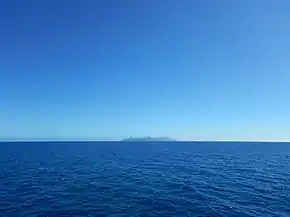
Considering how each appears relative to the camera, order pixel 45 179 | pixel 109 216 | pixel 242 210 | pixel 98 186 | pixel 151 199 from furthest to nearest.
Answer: pixel 45 179, pixel 98 186, pixel 151 199, pixel 242 210, pixel 109 216

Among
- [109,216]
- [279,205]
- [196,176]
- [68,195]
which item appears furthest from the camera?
[196,176]

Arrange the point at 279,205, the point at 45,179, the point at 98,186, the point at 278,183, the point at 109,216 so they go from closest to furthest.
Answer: the point at 109,216
the point at 279,205
the point at 98,186
the point at 278,183
the point at 45,179

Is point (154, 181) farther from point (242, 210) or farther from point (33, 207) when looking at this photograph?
point (33, 207)

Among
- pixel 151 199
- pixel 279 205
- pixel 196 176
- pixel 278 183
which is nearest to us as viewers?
pixel 279 205

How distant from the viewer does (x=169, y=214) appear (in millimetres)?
25594

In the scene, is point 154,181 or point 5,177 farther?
point 5,177

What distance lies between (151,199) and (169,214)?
5926 mm

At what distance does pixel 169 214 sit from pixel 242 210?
31.8 feet

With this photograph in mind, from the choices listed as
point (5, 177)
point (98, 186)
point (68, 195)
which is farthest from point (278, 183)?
point (5, 177)

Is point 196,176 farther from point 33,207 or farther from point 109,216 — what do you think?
point 33,207

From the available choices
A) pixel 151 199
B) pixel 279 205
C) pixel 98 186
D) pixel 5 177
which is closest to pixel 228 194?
pixel 279 205

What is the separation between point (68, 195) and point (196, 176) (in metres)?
29.1

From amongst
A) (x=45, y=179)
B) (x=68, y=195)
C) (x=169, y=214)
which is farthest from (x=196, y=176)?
(x=45, y=179)

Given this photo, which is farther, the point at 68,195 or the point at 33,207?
the point at 68,195
